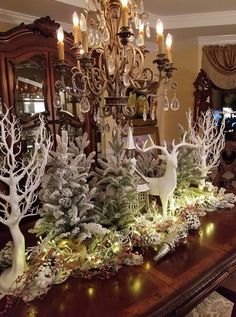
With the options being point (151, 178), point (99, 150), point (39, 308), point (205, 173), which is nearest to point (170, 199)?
Answer: point (151, 178)

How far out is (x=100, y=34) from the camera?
1.54 m

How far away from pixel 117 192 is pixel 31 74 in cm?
154

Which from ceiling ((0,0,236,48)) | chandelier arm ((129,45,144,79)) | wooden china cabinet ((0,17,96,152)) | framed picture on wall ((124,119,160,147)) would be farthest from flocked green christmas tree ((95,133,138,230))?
framed picture on wall ((124,119,160,147))

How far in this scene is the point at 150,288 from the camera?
37.9 inches

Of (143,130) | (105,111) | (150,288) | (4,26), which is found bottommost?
(150,288)

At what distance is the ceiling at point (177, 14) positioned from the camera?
2.29m

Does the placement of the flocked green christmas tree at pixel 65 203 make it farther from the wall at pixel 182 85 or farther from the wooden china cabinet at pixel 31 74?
the wall at pixel 182 85

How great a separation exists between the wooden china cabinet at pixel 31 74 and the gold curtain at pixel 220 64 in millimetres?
1877

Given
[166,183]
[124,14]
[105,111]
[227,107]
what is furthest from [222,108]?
[124,14]

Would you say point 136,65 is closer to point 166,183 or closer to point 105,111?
point 105,111

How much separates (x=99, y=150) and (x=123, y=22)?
1.80 metres

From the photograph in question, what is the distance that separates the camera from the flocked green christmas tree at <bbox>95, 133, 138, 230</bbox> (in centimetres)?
124

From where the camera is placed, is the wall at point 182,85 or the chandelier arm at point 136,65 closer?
the chandelier arm at point 136,65

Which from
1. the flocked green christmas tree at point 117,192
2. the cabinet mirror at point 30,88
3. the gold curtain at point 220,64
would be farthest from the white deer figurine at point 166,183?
the gold curtain at point 220,64
